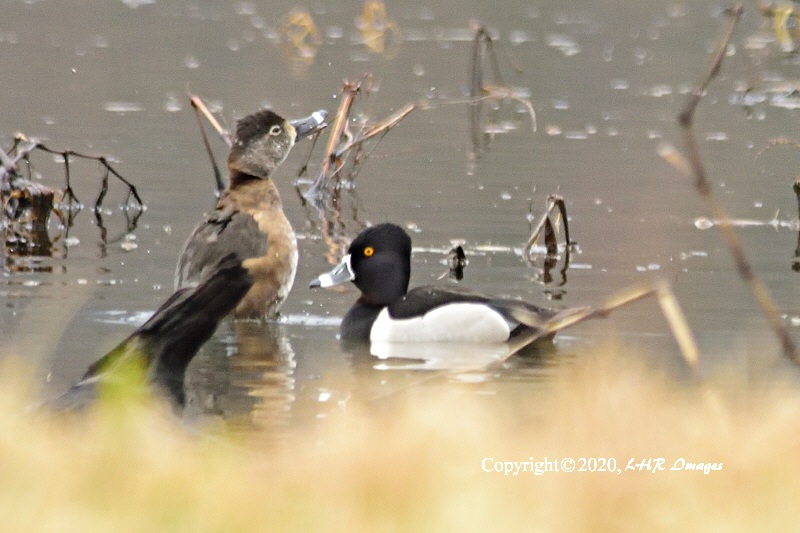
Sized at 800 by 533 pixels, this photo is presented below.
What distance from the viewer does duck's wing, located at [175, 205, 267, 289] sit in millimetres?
9047

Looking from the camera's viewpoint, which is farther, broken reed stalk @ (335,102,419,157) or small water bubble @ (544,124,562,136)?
small water bubble @ (544,124,562,136)

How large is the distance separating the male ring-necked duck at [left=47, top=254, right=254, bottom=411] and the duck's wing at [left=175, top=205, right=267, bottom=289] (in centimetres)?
350

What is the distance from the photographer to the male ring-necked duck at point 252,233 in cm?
920

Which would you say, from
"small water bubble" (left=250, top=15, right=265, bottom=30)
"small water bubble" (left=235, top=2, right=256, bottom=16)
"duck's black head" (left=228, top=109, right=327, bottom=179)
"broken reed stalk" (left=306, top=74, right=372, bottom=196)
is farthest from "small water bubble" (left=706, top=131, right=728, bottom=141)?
"small water bubble" (left=235, top=2, right=256, bottom=16)

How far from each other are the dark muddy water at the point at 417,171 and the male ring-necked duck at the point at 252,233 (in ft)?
0.81

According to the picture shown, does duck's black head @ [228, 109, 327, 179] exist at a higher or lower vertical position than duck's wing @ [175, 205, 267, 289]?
higher

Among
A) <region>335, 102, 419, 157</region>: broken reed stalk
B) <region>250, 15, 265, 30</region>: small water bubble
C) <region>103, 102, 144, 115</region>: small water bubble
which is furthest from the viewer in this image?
<region>250, 15, 265, 30</region>: small water bubble

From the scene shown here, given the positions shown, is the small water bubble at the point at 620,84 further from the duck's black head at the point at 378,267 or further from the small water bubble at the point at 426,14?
the duck's black head at the point at 378,267

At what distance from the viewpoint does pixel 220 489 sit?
150 inches

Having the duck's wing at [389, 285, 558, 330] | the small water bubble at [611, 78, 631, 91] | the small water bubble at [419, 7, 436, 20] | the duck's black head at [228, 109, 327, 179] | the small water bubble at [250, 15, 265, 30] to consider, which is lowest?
the duck's wing at [389, 285, 558, 330]

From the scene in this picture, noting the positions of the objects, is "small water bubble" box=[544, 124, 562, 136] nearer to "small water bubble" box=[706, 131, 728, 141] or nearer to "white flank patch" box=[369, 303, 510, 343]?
"small water bubble" box=[706, 131, 728, 141]

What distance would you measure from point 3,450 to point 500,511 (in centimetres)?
129

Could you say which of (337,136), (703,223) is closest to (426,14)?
(337,136)

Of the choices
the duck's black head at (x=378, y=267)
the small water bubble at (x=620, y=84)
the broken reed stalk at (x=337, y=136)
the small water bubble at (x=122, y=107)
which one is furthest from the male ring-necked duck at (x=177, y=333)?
the small water bubble at (x=620, y=84)
